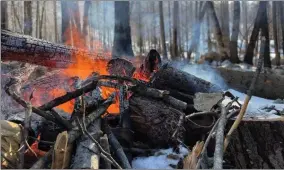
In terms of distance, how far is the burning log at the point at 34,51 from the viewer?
465cm

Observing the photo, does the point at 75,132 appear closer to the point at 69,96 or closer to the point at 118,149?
the point at 118,149

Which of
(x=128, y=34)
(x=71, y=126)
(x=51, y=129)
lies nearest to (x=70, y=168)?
(x=71, y=126)

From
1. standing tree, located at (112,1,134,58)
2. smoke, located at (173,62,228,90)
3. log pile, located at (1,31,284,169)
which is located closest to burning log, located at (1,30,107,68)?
log pile, located at (1,31,284,169)

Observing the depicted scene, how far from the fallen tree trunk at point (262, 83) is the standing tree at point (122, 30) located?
4.41 meters

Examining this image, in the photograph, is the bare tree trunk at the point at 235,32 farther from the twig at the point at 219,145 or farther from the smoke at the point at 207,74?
the twig at the point at 219,145

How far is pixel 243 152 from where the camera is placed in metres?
3.76

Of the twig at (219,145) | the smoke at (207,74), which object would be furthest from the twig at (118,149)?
the smoke at (207,74)

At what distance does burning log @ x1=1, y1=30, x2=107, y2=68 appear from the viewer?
4648 mm

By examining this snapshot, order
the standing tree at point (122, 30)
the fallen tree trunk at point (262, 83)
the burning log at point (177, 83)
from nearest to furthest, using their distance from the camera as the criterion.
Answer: the burning log at point (177, 83)
the fallen tree trunk at point (262, 83)
the standing tree at point (122, 30)

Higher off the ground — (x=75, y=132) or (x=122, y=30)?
(x=122, y=30)

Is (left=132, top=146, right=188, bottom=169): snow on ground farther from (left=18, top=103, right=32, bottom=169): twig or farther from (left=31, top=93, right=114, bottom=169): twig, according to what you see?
(left=18, top=103, right=32, bottom=169): twig

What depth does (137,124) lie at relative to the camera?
427cm

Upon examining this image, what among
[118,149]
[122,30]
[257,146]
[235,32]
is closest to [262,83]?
[257,146]

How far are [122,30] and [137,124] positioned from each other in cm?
742
